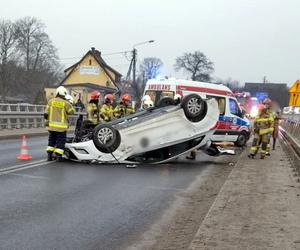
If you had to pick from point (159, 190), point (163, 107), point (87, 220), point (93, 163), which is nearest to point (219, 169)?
point (163, 107)

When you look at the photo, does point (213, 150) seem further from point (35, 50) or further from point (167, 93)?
point (35, 50)

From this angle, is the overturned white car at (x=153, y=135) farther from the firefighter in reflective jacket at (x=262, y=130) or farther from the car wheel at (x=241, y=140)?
the car wheel at (x=241, y=140)

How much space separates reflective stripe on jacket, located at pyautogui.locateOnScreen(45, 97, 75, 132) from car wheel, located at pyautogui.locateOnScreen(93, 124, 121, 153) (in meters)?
0.82

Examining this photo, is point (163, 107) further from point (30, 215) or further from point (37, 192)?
point (30, 215)

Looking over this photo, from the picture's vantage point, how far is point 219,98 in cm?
1991

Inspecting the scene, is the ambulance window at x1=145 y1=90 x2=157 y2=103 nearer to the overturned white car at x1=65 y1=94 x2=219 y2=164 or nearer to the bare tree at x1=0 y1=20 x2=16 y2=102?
the overturned white car at x1=65 y1=94 x2=219 y2=164

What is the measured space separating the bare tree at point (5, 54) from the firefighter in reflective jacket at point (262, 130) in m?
66.9

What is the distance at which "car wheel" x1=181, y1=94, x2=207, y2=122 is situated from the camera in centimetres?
1328

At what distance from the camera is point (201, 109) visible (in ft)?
44.1

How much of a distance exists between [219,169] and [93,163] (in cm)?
312

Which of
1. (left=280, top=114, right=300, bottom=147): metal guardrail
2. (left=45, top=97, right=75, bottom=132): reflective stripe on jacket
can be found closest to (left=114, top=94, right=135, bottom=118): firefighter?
(left=45, top=97, right=75, bottom=132): reflective stripe on jacket

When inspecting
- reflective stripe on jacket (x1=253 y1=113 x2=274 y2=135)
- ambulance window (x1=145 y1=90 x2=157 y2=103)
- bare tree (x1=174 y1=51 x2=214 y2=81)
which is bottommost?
reflective stripe on jacket (x1=253 y1=113 x2=274 y2=135)

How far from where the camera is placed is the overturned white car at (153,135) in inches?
509

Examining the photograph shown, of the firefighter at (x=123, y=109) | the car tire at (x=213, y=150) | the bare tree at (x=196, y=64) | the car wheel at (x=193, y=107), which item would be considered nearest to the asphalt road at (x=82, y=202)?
the car wheel at (x=193, y=107)
